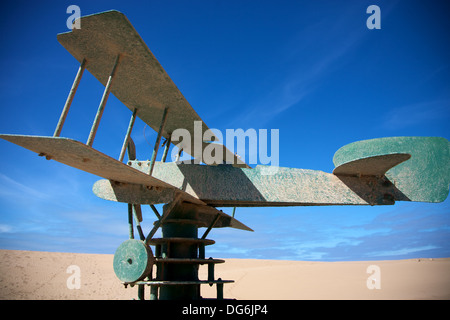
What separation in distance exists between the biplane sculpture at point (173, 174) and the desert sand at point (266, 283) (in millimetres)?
13549

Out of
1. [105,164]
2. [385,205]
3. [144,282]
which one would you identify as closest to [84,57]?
[105,164]

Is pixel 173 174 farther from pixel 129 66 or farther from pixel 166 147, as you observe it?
pixel 129 66

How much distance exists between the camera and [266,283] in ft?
75.4

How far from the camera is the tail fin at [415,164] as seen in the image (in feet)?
18.4

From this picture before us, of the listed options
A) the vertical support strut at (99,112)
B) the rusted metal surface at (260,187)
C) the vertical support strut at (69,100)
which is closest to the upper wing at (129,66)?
the vertical support strut at (99,112)

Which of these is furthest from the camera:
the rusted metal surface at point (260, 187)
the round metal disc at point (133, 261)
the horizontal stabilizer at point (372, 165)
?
the rusted metal surface at point (260, 187)

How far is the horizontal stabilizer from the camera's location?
4664 millimetres

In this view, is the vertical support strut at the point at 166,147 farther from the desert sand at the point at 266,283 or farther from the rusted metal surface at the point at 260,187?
the desert sand at the point at 266,283

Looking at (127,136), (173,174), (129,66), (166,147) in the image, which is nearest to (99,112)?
(129,66)

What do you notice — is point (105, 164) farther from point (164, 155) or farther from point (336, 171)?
point (336, 171)

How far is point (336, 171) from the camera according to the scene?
242 inches

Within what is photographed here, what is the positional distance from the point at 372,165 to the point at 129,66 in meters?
4.56

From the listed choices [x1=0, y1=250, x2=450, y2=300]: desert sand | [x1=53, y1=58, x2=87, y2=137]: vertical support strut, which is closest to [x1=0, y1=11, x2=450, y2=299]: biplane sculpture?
[x1=53, y1=58, x2=87, y2=137]: vertical support strut

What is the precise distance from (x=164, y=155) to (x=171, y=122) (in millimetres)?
1007
